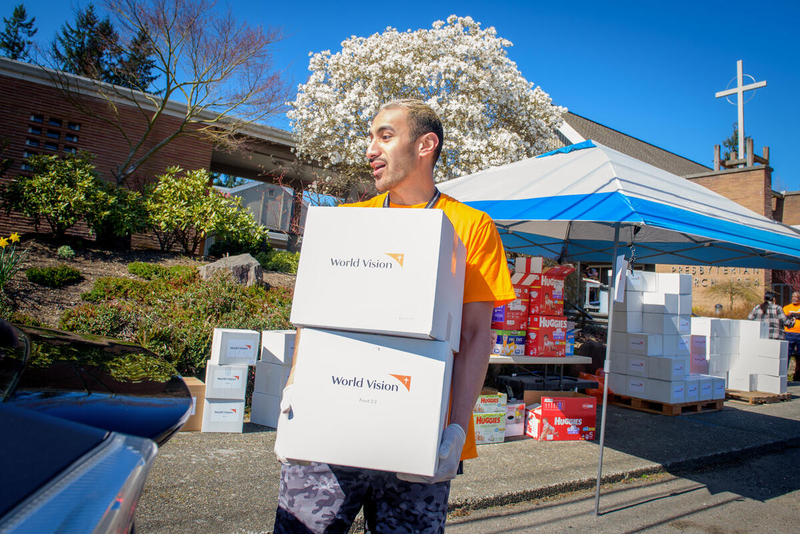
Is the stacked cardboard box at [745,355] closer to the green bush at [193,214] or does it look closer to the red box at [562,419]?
the red box at [562,419]

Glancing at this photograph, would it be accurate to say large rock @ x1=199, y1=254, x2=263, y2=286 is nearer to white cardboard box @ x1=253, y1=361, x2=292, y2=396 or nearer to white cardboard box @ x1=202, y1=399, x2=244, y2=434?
white cardboard box @ x1=253, y1=361, x2=292, y2=396

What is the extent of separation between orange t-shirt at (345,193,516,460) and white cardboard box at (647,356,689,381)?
5496 millimetres

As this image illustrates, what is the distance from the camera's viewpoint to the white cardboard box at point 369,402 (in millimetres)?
1285

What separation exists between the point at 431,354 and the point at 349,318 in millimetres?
233

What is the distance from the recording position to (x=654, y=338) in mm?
6203

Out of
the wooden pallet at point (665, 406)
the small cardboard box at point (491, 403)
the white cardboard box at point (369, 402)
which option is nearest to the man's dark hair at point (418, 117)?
the white cardboard box at point (369, 402)

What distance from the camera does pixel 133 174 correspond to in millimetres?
11406

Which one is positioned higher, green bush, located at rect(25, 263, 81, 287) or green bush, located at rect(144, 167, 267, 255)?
green bush, located at rect(144, 167, 267, 255)

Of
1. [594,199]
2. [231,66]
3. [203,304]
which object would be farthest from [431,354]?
[231,66]

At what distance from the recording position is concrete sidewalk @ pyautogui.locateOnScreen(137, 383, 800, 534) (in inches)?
113

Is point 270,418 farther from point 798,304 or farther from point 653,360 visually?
point 798,304

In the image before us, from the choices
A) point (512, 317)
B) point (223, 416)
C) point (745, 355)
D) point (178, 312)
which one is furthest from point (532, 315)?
point (745, 355)

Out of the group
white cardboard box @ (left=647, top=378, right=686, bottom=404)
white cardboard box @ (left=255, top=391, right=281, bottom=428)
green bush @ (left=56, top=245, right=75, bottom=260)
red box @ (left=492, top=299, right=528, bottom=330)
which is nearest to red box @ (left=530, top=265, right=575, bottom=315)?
red box @ (left=492, top=299, right=528, bottom=330)

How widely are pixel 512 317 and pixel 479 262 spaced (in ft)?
12.1
